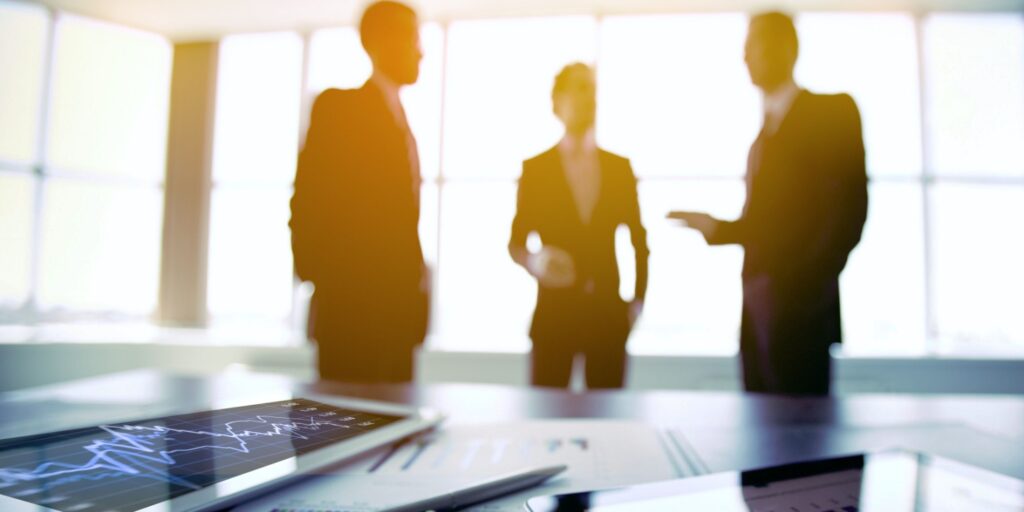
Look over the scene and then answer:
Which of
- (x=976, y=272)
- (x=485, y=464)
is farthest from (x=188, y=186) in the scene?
(x=976, y=272)

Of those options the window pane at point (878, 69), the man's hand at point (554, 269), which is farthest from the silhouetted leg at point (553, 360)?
the window pane at point (878, 69)

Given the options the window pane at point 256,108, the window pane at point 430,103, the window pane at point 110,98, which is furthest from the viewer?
the window pane at point 110,98

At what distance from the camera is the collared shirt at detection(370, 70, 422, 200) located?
254cm

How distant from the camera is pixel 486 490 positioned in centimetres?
44

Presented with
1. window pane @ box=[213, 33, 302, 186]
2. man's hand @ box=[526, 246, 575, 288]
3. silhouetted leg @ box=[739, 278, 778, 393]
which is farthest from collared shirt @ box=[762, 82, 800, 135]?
window pane @ box=[213, 33, 302, 186]

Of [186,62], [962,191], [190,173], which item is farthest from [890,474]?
[186,62]

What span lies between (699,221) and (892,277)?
3.08ft

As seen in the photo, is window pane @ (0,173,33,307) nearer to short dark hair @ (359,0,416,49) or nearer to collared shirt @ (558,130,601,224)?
short dark hair @ (359,0,416,49)

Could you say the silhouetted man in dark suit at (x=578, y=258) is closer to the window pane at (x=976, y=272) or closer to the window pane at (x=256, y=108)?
the window pane at (x=976, y=272)

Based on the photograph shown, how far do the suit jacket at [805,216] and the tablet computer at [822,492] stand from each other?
1.95 meters

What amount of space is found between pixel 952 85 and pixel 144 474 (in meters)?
4.28

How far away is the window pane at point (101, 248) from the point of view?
367 centimetres

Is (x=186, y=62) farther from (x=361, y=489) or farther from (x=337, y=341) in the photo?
(x=361, y=489)

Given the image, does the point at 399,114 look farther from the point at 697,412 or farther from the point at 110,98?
the point at 110,98
